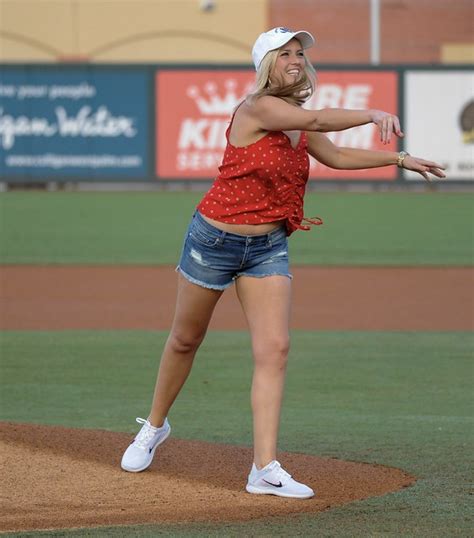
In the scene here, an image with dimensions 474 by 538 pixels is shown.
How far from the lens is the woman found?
5637mm

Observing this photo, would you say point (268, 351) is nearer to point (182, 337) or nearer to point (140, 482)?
point (182, 337)

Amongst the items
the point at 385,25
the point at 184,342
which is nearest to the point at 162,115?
the point at 385,25

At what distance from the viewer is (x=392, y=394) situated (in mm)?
8680

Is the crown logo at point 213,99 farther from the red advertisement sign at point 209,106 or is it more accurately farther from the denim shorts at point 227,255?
the denim shorts at point 227,255

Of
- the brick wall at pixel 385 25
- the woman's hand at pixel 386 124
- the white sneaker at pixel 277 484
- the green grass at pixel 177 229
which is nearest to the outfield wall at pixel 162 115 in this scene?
the green grass at pixel 177 229

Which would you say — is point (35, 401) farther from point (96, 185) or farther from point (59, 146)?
point (96, 185)

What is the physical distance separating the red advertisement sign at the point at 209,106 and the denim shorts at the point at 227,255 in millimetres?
20749

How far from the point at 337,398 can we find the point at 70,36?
33.7 meters

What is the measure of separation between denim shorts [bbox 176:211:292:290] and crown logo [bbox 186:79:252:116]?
2108 centimetres

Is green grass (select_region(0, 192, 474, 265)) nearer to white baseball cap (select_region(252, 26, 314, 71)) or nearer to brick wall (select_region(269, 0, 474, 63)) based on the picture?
white baseball cap (select_region(252, 26, 314, 71))

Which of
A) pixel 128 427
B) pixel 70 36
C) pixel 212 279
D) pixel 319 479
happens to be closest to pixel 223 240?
pixel 212 279

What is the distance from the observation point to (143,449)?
20.5ft

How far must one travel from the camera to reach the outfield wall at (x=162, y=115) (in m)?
26.8

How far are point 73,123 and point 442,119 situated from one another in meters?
7.47
